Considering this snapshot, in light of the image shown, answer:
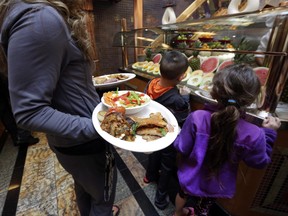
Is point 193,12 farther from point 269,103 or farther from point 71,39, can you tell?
point 71,39

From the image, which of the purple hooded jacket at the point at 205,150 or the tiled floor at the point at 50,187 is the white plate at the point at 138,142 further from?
the tiled floor at the point at 50,187

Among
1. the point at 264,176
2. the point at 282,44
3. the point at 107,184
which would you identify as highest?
the point at 282,44

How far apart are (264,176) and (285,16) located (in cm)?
104

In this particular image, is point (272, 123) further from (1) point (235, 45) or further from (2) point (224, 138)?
(1) point (235, 45)

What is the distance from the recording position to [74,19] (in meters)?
0.66

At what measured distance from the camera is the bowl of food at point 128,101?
1054 millimetres

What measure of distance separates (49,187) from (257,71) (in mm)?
2269

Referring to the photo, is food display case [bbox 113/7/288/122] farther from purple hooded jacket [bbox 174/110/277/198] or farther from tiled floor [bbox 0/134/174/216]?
tiled floor [bbox 0/134/174/216]

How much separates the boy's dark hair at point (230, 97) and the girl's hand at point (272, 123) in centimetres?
20

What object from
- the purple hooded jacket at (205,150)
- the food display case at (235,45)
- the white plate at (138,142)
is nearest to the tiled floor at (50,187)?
the purple hooded jacket at (205,150)

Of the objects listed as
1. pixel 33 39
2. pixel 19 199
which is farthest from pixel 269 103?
pixel 19 199

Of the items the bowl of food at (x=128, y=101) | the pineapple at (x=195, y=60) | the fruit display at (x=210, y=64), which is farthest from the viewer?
the pineapple at (x=195, y=60)

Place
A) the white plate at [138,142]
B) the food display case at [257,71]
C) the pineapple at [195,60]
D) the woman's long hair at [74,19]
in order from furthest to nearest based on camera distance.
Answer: the pineapple at [195,60], the food display case at [257,71], the white plate at [138,142], the woman's long hair at [74,19]

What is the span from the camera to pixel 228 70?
2.88 ft
